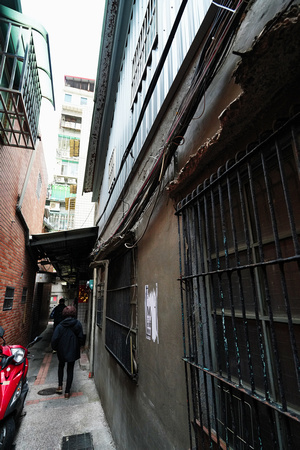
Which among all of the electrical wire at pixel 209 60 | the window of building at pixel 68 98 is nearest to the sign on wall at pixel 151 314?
the electrical wire at pixel 209 60

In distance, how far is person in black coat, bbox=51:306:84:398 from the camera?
229 inches

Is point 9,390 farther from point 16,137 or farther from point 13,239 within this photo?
point 16,137

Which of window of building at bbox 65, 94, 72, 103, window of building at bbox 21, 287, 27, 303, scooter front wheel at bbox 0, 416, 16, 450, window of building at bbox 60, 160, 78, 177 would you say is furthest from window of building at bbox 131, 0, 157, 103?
window of building at bbox 65, 94, 72, 103

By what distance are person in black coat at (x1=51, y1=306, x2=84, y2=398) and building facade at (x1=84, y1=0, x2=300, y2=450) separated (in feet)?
5.64

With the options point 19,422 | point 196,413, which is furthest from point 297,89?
point 19,422

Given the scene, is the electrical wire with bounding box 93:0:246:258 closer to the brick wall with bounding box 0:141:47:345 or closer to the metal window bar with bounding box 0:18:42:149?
the metal window bar with bounding box 0:18:42:149

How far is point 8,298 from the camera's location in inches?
274

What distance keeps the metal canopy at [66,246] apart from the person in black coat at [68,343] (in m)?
3.54

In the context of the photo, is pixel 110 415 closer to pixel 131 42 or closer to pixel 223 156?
pixel 223 156

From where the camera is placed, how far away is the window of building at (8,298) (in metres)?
6.73

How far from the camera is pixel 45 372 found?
7.77m

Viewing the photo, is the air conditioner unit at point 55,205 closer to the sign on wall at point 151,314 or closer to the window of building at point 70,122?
the window of building at point 70,122

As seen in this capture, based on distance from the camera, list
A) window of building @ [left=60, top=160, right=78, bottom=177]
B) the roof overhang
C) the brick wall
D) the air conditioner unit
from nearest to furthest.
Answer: the roof overhang, the brick wall, the air conditioner unit, window of building @ [left=60, top=160, right=78, bottom=177]

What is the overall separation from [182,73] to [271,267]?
2284 millimetres
